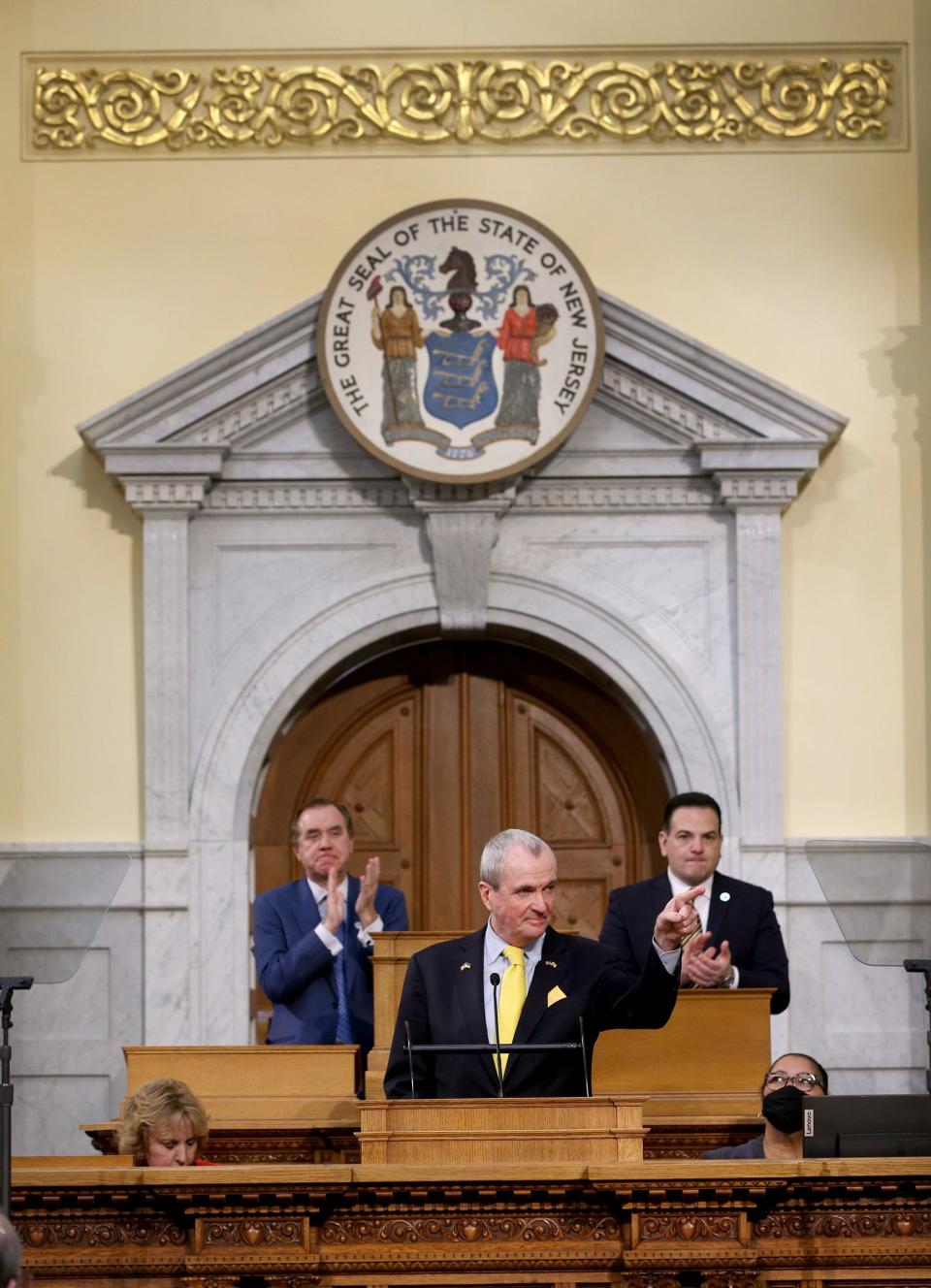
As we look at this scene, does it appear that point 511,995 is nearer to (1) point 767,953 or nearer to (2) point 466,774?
(1) point 767,953

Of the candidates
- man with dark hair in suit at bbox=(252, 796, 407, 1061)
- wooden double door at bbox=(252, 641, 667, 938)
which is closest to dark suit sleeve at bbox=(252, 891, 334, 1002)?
man with dark hair in suit at bbox=(252, 796, 407, 1061)

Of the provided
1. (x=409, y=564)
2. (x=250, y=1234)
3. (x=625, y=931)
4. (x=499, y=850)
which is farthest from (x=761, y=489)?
(x=250, y=1234)

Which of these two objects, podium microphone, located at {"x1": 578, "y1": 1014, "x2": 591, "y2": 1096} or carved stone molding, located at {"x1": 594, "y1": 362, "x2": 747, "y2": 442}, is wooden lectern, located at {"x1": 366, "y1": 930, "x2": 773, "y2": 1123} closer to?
podium microphone, located at {"x1": 578, "y1": 1014, "x2": 591, "y2": 1096}

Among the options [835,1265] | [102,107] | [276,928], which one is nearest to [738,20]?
[102,107]

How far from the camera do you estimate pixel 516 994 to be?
16.8 ft

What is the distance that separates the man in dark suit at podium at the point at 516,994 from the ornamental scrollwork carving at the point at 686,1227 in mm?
612

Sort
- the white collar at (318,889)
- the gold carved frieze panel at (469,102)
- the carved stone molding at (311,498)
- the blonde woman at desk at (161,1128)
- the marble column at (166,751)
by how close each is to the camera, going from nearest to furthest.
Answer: the blonde woman at desk at (161,1128), the white collar at (318,889), the marble column at (166,751), the carved stone molding at (311,498), the gold carved frieze panel at (469,102)

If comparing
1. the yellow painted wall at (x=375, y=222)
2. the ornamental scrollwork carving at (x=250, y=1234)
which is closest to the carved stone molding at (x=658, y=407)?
the yellow painted wall at (x=375, y=222)

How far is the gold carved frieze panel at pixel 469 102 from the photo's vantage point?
9039mm

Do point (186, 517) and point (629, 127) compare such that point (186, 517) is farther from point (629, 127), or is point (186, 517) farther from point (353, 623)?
point (629, 127)

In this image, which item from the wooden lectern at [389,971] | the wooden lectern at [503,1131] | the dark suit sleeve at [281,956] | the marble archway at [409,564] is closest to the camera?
the wooden lectern at [503,1131]

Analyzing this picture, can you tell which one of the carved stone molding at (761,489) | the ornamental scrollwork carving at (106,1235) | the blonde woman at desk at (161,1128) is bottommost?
the ornamental scrollwork carving at (106,1235)

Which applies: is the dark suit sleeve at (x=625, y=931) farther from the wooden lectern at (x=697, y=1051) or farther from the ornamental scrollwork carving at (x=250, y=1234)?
the ornamental scrollwork carving at (x=250, y=1234)

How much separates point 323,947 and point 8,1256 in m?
4.31
